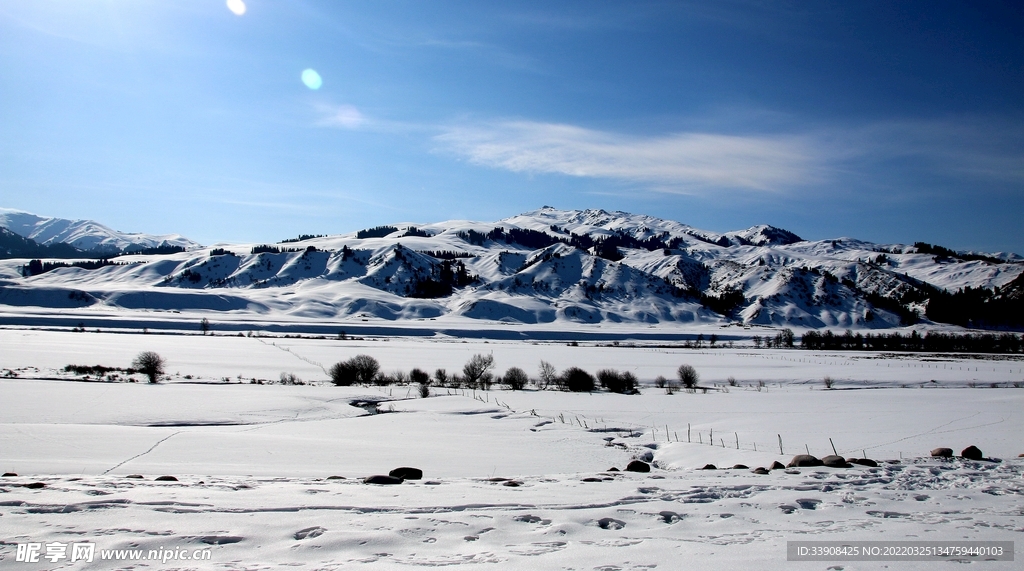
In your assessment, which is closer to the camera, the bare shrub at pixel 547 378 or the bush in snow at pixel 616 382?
the bush in snow at pixel 616 382

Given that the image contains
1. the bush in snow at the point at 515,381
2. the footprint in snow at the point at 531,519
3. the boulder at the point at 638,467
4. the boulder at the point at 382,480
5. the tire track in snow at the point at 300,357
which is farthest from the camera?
the tire track in snow at the point at 300,357

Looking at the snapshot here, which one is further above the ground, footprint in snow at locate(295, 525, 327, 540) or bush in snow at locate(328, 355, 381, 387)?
footprint in snow at locate(295, 525, 327, 540)

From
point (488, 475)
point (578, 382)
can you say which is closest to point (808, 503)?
point (488, 475)

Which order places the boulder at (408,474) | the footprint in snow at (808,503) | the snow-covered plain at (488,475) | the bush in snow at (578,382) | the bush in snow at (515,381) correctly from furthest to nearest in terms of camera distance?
the bush in snow at (515,381)
the bush in snow at (578,382)
the boulder at (408,474)
the footprint in snow at (808,503)
the snow-covered plain at (488,475)

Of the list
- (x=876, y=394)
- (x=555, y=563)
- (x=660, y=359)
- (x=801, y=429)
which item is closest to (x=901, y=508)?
(x=555, y=563)

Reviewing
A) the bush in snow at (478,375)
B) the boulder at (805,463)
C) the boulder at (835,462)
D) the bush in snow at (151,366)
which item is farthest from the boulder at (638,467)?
the bush in snow at (151,366)

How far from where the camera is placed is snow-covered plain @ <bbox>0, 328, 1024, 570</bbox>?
7535 mm

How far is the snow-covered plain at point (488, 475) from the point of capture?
754 centimetres

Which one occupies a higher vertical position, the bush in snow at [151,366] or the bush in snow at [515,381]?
the bush in snow at [151,366]

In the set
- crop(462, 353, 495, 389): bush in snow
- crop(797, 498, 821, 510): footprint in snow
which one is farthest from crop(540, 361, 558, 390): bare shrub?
crop(797, 498, 821, 510): footprint in snow

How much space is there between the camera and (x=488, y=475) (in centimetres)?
1539

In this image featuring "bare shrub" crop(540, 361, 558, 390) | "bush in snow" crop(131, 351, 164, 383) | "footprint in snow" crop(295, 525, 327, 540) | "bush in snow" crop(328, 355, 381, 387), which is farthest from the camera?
"bare shrub" crop(540, 361, 558, 390)

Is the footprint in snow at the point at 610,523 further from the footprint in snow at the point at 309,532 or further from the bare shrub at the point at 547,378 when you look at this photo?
the bare shrub at the point at 547,378

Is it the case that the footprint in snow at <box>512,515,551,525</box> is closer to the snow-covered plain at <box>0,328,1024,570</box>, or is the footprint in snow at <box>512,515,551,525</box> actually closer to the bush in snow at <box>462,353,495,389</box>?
the snow-covered plain at <box>0,328,1024,570</box>
